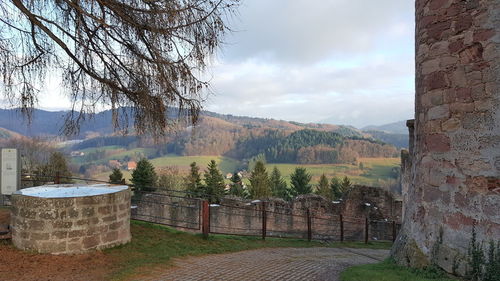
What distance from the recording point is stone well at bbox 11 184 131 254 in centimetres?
558

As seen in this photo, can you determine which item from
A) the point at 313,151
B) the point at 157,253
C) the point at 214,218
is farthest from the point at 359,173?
the point at 157,253

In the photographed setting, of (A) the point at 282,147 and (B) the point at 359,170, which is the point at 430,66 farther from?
(A) the point at 282,147

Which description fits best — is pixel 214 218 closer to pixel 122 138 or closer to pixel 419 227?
pixel 122 138

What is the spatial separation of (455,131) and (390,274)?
2051mm

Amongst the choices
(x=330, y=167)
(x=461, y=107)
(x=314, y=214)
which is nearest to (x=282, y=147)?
(x=330, y=167)

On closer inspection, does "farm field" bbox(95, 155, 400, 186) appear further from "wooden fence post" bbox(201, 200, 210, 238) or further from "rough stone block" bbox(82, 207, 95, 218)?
"rough stone block" bbox(82, 207, 95, 218)

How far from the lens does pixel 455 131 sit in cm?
445

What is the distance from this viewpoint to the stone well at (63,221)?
558cm

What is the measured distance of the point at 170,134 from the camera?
624 centimetres

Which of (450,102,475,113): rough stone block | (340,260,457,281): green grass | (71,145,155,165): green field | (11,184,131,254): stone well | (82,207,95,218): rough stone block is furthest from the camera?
(71,145,155,165): green field

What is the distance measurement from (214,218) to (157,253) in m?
13.6

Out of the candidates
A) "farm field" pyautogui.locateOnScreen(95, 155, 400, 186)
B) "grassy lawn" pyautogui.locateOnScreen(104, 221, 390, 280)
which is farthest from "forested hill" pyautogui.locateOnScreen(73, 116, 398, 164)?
"grassy lawn" pyautogui.locateOnScreen(104, 221, 390, 280)

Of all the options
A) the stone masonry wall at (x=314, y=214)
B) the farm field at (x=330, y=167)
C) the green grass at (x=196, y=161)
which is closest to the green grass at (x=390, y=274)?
the stone masonry wall at (x=314, y=214)

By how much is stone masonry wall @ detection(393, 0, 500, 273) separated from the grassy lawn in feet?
12.3
